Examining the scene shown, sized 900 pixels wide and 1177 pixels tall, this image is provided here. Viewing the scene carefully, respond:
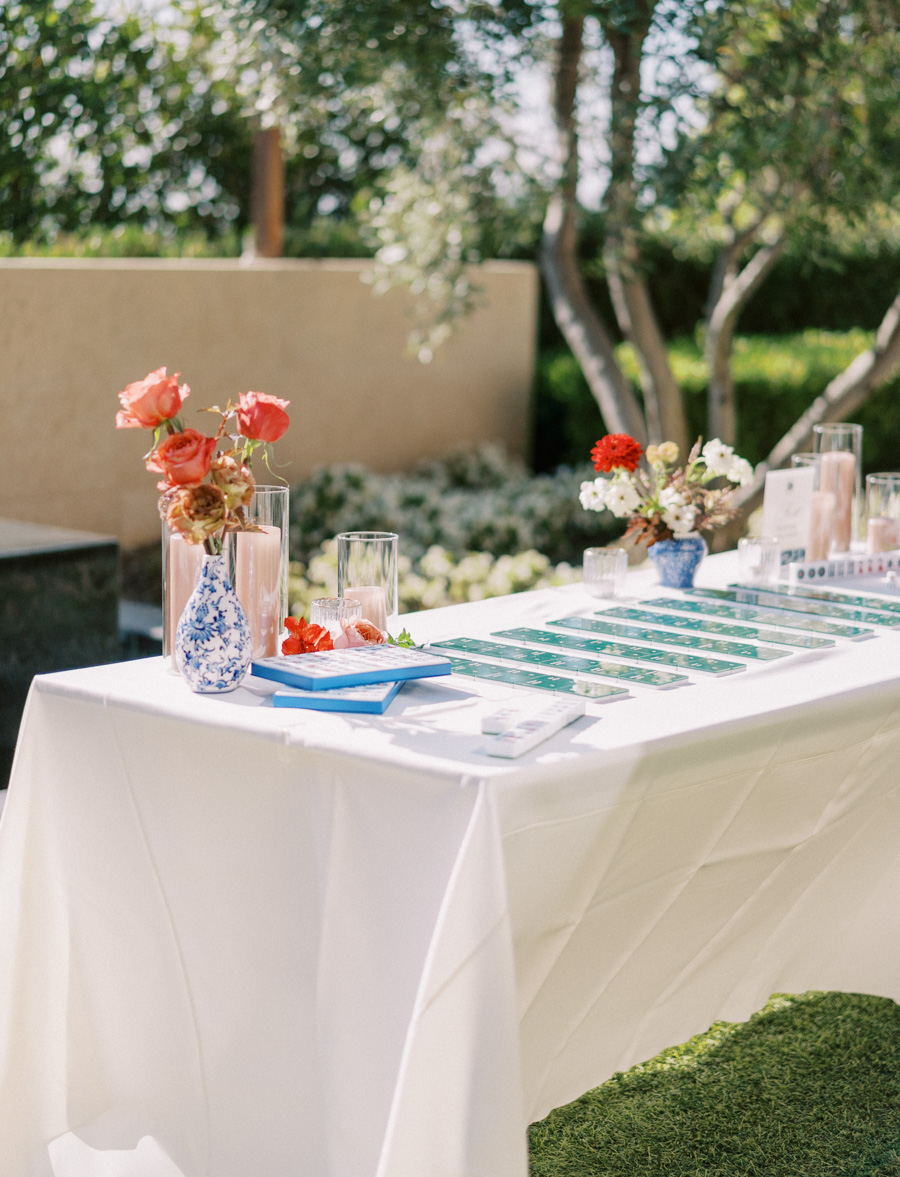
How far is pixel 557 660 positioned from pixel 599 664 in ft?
0.24

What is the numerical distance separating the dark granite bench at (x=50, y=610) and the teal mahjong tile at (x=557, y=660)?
1.95 meters

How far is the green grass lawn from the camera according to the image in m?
2.55

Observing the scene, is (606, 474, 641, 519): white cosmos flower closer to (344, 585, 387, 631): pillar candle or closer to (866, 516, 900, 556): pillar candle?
(866, 516, 900, 556): pillar candle

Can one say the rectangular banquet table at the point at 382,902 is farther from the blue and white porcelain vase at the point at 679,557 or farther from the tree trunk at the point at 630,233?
the tree trunk at the point at 630,233

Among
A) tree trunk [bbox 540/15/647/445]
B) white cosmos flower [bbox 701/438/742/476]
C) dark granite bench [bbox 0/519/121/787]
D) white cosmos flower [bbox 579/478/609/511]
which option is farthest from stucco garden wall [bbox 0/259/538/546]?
white cosmos flower [bbox 701/438/742/476]

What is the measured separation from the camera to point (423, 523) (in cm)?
777

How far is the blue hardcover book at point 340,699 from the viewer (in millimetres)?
2137

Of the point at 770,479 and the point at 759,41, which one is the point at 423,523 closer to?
the point at 759,41

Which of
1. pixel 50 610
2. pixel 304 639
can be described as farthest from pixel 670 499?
pixel 50 610

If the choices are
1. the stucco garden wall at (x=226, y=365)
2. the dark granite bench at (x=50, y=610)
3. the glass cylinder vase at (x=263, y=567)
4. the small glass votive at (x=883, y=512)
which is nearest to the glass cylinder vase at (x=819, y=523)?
the small glass votive at (x=883, y=512)

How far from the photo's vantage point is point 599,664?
2.51 metres

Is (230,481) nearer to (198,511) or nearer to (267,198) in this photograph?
(198,511)

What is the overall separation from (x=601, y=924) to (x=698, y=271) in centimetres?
913

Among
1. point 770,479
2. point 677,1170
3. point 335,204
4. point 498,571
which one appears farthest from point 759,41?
point 335,204
